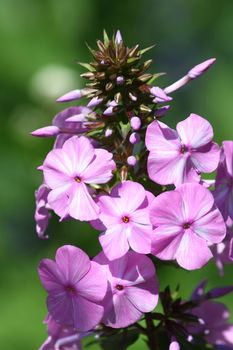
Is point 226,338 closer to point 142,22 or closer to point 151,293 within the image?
point 151,293

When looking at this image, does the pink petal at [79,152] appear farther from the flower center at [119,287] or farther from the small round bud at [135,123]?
the flower center at [119,287]

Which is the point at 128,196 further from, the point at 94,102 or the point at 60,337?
the point at 60,337

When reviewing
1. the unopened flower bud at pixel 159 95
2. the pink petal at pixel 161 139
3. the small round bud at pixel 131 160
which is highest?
the unopened flower bud at pixel 159 95

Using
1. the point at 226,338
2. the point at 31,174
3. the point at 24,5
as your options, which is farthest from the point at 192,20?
the point at 226,338

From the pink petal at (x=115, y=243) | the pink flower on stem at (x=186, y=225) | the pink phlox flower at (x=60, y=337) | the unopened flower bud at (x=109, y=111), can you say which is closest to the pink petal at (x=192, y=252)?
the pink flower on stem at (x=186, y=225)

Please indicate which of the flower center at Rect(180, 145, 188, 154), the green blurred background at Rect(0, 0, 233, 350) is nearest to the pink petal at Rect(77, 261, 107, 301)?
the flower center at Rect(180, 145, 188, 154)

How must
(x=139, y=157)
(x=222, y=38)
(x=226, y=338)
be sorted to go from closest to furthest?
(x=139, y=157) → (x=226, y=338) → (x=222, y=38)
